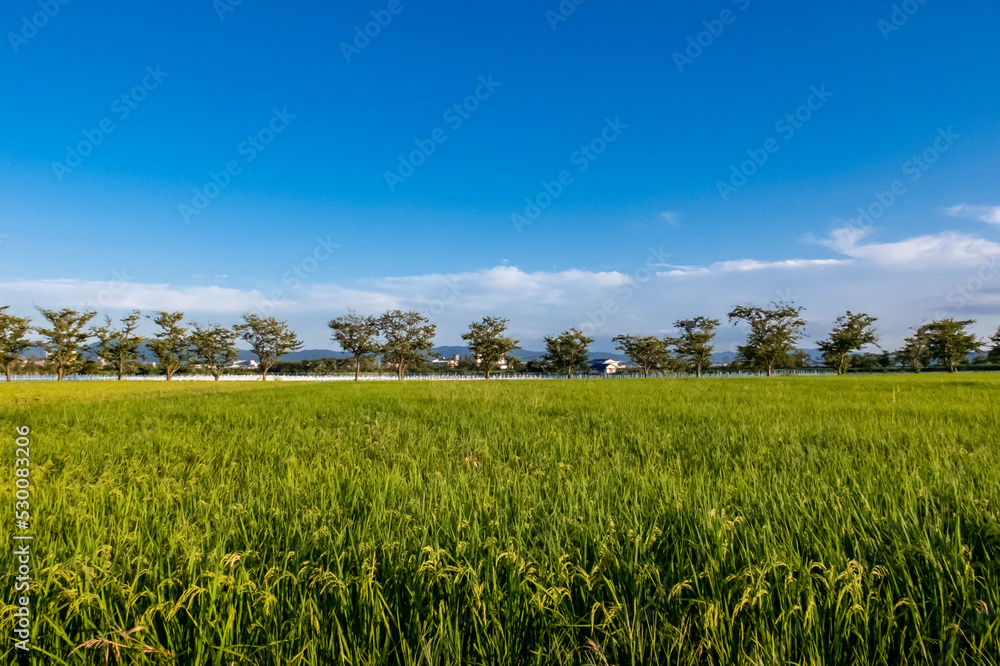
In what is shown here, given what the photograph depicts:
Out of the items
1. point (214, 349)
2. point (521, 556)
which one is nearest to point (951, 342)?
point (521, 556)

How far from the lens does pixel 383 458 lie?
4957mm

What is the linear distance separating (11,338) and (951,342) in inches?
4590

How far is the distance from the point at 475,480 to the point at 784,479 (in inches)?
102

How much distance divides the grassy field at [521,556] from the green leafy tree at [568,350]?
225 feet

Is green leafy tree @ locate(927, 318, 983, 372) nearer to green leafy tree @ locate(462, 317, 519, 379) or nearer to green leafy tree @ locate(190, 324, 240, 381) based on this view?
green leafy tree @ locate(462, 317, 519, 379)

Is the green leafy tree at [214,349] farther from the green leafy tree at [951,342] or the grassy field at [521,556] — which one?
the green leafy tree at [951,342]

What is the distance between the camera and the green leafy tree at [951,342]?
58156 mm

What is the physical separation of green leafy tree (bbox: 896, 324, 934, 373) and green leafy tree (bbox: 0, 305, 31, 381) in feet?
381

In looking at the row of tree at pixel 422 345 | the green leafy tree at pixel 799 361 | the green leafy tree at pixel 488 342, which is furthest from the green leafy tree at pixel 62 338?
the green leafy tree at pixel 799 361

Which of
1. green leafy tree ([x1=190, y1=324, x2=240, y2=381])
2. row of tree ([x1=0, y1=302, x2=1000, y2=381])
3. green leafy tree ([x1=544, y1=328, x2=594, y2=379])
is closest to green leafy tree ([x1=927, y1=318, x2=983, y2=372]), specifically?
row of tree ([x1=0, y1=302, x2=1000, y2=381])

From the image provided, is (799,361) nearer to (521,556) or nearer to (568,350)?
(568,350)

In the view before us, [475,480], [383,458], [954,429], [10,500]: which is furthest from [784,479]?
[10,500]

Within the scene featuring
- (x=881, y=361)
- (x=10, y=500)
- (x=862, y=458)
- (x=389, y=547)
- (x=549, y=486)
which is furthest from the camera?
(x=881, y=361)

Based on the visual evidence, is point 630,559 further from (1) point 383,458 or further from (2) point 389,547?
(1) point 383,458
